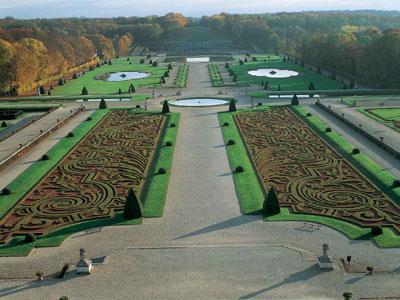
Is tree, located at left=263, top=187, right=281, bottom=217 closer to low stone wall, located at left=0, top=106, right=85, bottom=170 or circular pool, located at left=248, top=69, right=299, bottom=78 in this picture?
low stone wall, located at left=0, top=106, right=85, bottom=170

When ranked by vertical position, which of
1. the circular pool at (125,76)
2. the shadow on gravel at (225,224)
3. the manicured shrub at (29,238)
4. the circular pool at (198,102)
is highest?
the manicured shrub at (29,238)

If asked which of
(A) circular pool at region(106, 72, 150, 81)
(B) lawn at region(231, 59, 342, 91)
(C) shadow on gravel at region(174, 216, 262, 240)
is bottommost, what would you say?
(A) circular pool at region(106, 72, 150, 81)

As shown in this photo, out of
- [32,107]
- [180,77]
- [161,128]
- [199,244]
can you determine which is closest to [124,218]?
[199,244]

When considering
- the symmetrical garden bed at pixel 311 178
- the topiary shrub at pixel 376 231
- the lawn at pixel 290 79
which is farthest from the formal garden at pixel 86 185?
the lawn at pixel 290 79

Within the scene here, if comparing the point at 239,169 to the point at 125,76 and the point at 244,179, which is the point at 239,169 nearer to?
the point at 244,179

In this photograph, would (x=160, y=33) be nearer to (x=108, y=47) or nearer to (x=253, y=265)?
(x=108, y=47)

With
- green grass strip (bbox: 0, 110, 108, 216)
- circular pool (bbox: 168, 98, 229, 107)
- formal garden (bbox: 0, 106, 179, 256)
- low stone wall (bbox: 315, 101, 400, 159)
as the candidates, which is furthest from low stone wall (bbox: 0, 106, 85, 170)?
low stone wall (bbox: 315, 101, 400, 159)

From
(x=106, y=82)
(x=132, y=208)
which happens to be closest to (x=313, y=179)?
(x=132, y=208)

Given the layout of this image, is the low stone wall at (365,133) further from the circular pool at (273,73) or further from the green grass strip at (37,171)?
the circular pool at (273,73)
